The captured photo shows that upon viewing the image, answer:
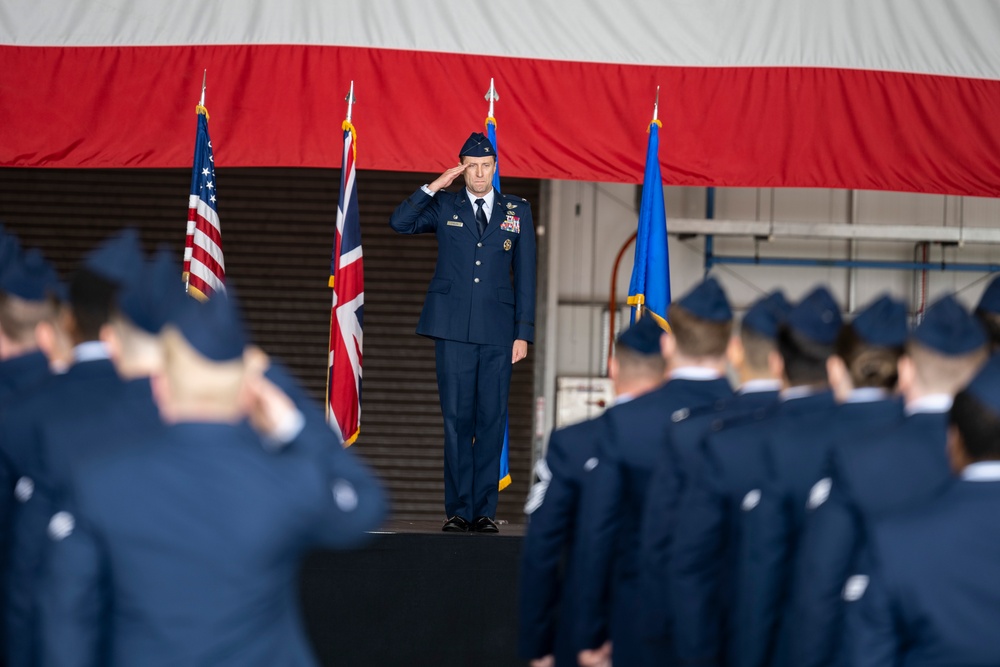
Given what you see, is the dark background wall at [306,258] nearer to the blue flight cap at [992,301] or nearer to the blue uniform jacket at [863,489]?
the blue flight cap at [992,301]

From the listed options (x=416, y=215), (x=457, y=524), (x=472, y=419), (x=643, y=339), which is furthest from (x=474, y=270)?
(x=643, y=339)

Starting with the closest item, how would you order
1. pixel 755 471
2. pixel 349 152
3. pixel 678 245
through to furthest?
pixel 755 471 < pixel 349 152 < pixel 678 245

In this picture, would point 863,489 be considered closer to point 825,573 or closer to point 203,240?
point 825,573

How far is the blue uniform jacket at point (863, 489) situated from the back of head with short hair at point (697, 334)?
68cm

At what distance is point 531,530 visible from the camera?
2977 millimetres

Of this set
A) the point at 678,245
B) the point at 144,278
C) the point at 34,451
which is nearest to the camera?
the point at 144,278

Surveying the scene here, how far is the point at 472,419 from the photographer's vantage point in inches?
182

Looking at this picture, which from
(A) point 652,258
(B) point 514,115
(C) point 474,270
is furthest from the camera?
(B) point 514,115

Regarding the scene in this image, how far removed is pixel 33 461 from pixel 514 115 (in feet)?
13.4

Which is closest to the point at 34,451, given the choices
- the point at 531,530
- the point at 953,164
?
the point at 531,530

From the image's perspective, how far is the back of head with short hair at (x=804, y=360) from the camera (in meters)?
2.54

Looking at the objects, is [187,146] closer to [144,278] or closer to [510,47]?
[510,47]

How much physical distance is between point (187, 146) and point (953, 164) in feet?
12.6

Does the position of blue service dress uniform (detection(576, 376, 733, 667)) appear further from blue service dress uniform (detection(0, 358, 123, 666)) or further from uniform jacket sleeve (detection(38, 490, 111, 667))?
uniform jacket sleeve (detection(38, 490, 111, 667))
